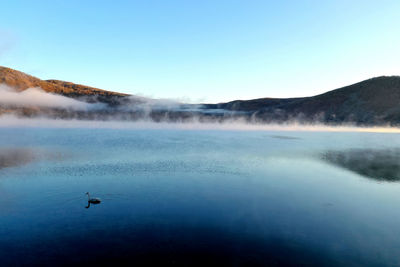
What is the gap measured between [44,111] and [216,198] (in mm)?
145683

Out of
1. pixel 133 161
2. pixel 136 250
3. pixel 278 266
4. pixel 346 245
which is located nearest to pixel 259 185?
pixel 346 245

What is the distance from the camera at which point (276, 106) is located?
122625mm

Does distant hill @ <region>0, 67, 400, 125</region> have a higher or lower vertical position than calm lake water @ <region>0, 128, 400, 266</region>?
higher

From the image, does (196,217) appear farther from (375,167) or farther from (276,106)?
(276,106)

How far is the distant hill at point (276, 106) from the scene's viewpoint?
275 feet

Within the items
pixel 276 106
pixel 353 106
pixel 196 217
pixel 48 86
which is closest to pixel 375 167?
pixel 196 217

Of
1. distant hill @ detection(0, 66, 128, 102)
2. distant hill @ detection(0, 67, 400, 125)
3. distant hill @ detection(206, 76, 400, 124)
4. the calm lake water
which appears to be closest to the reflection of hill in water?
the calm lake water

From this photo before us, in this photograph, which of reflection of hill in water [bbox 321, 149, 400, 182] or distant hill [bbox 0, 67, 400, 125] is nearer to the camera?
reflection of hill in water [bbox 321, 149, 400, 182]

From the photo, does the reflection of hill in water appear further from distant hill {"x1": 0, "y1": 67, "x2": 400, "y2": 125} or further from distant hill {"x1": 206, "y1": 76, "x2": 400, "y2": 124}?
distant hill {"x1": 0, "y1": 67, "x2": 400, "y2": 125}

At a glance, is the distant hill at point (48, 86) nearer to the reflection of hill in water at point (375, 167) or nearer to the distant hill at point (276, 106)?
the distant hill at point (276, 106)

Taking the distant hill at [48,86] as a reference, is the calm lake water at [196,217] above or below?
below

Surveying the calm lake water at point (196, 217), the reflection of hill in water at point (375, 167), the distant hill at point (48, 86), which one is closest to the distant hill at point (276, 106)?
the distant hill at point (48, 86)

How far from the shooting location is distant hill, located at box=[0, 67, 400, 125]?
275 feet

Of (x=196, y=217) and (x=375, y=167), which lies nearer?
(x=196, y=217)
